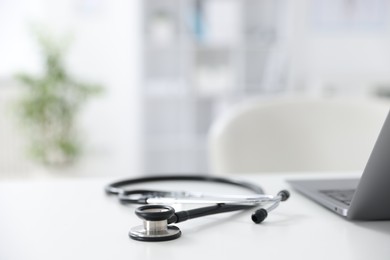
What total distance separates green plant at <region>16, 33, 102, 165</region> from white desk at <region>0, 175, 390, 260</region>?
265 centimetres

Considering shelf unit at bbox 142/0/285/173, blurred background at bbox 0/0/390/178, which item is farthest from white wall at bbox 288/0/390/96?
shelf unit at bbox 142/0/285/173

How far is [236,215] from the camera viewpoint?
2.38ft

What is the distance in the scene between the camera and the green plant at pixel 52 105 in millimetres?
3412

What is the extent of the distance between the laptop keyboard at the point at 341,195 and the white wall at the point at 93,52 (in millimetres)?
3194

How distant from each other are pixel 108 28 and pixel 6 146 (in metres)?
1.04

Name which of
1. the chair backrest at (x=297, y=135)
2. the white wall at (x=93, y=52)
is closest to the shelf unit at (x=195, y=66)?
the white wall at (x=93, y=52)

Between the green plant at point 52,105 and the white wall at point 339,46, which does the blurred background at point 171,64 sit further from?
the green plant at point 52,105

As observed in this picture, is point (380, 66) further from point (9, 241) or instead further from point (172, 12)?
point (9, 241)

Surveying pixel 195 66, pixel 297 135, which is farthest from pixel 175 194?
pixel 195 66

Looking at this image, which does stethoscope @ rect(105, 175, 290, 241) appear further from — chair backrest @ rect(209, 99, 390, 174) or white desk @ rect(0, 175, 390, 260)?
chair backrest @ rect(209, 99, 390, 174)

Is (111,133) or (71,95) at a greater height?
(71,95)

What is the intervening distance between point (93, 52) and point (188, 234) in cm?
364

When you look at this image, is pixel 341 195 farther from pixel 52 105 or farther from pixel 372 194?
pixel 52 105

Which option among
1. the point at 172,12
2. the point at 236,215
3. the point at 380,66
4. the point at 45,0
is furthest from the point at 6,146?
the point at 236,215
